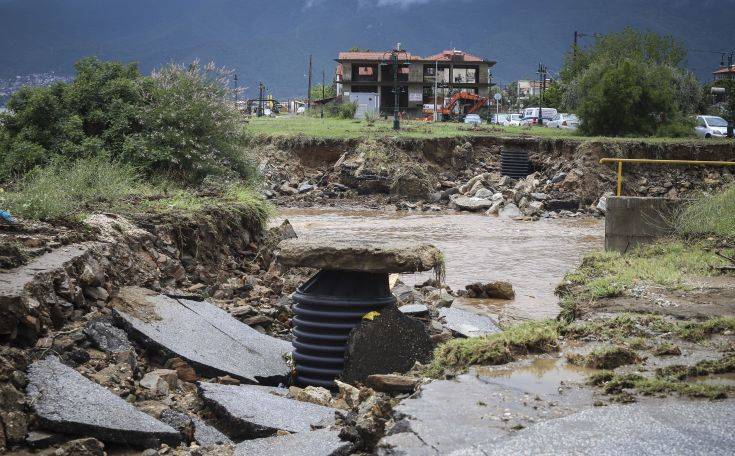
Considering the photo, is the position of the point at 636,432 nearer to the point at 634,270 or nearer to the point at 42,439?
the point at 42,439

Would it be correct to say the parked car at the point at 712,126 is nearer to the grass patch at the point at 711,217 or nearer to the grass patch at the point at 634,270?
the grass patch at the point at 711,217

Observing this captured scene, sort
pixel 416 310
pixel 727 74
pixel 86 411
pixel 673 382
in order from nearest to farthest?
pixel 86 411 < pixel 673 382 < pixel 416 310 < pixel 727 74

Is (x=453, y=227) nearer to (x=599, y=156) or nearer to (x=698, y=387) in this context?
(x=599, y=156)

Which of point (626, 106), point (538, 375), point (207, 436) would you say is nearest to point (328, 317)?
point (207, 436)

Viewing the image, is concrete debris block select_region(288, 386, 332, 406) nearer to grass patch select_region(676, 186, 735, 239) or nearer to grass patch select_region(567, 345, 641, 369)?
grass patch select_region(567, 345, 641, 369)

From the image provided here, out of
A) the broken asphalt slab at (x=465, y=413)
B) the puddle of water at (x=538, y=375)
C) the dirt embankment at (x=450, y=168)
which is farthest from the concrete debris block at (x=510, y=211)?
the broken asphalt slab at (x=465, y=413)

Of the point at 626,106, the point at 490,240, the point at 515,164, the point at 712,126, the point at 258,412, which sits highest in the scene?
the point at 626,106

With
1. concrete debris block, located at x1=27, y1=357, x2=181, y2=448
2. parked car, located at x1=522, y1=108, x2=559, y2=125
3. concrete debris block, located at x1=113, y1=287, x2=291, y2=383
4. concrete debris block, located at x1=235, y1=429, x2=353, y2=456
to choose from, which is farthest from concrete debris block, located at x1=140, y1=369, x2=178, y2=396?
parked car, located at x1=522, y1=108, x2=559, y2=125

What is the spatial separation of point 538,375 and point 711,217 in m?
7.72

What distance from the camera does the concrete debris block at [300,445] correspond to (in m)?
4.93

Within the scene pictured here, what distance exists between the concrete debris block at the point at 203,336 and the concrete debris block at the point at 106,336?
0.29 m

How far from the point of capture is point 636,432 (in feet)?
15.1

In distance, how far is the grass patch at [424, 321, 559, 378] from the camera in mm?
6137

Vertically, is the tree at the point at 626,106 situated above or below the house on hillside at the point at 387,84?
below
